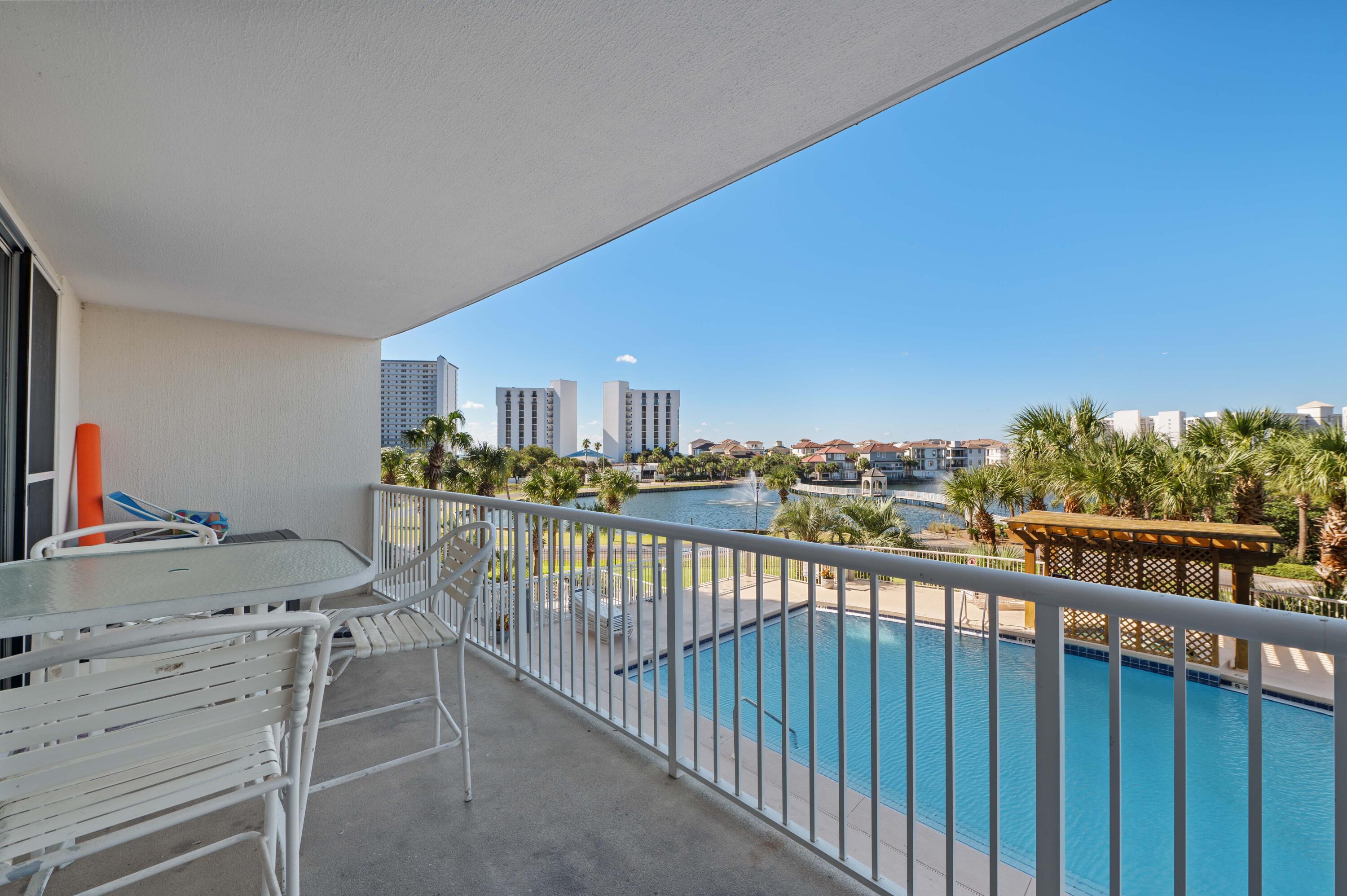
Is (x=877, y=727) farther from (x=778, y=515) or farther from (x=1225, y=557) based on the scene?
(x=778, y=515)

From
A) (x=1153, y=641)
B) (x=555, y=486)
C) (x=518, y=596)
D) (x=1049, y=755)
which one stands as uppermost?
(x=1049, y=755)

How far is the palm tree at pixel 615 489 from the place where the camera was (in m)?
27.5

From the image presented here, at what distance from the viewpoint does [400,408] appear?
2505 centimetres

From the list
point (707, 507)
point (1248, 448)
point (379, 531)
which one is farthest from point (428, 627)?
point (707, 507)

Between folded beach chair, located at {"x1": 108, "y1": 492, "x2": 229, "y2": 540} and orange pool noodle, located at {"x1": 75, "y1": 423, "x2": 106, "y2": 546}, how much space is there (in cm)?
12

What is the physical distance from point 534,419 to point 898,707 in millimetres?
34385

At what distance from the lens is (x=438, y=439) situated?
24938 millimetres

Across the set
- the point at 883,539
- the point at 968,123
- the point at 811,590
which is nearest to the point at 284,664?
the point at 811,590

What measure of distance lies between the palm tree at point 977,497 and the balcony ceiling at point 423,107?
76.9ft

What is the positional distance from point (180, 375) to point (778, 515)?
23344 mm

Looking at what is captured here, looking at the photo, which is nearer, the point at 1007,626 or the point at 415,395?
the point at 1007,626

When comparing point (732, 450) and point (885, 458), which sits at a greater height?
point (732, 450)

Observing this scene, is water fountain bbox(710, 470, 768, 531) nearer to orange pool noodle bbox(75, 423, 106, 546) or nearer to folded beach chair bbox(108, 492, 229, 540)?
folded beach chair bbox(108, 492, 229, 540)

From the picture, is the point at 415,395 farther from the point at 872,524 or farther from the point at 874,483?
the point at 874,483
